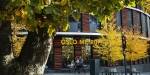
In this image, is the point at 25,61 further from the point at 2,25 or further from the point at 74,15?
the point at 74,15

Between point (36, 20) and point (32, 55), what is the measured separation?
0.86 meters

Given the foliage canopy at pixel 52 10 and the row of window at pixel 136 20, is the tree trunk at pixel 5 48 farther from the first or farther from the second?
the row of window at pixel 136 20

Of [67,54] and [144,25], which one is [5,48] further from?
[144,25]

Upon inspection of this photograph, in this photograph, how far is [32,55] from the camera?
5.07 m

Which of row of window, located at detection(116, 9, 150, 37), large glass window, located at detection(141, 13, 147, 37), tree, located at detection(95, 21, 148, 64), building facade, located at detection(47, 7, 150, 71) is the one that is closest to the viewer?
tree, located at detection(95, 21, 148, 64)

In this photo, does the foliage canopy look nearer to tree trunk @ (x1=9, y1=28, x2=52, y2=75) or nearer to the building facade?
tree trunk @ (x1=9, y1=28, x2=52, y2=75)

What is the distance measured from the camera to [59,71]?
42.2 m

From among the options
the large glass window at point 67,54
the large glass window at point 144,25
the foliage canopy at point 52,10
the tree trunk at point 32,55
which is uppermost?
the foliage canopy at point 52,10

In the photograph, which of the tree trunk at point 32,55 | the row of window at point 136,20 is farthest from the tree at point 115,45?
the tree trunk at point 32,55

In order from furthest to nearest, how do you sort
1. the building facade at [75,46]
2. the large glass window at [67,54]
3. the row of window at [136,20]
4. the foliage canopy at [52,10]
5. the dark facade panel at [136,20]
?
the dark facade panel at [136,20], the row of window at [136,20], the large glass window at [67,54], the building facade at [75,46], the foliage canopy at [52,10]

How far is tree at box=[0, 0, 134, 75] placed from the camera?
4.09 metres

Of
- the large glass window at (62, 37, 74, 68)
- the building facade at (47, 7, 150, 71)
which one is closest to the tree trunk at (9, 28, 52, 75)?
the building facade at (47, 7, 150, 71)

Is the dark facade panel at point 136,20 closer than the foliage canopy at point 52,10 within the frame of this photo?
No

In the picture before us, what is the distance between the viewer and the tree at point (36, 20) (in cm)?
409
